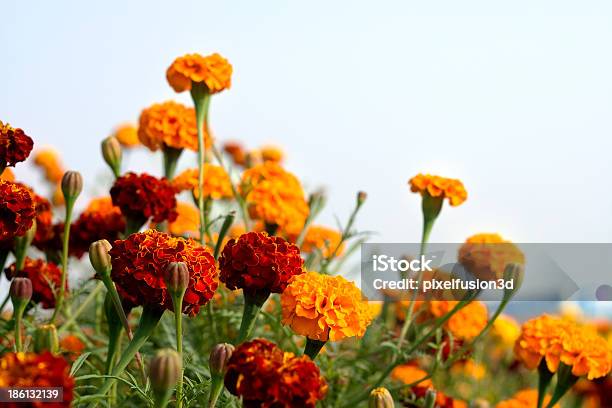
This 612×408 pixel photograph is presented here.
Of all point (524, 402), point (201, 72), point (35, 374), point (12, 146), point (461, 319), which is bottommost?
point (524, 402)

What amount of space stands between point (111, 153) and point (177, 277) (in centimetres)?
91

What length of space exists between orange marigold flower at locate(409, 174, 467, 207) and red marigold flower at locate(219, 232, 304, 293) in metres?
0.67

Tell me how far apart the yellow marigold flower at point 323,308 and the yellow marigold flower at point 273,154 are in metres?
2.01

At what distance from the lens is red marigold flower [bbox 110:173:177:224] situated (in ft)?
6.20

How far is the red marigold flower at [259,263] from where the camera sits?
139 cm

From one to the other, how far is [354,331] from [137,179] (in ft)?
2.39

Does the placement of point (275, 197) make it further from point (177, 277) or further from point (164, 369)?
point (164, 369)

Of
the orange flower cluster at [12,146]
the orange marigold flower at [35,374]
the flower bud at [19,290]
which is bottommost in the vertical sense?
the orange marigold flower at [35,374]

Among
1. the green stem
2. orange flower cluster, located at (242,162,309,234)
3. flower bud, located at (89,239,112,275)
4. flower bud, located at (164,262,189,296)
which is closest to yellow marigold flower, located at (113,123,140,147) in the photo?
orange flower cluster, located at (242,162,309,234)

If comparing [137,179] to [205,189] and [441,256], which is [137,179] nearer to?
[205,189]

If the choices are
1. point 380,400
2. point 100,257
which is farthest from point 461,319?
point 100,257

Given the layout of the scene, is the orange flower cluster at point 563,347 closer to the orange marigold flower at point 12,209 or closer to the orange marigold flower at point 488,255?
the orange marigold flower at point 488,255

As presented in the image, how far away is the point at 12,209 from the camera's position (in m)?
1.40

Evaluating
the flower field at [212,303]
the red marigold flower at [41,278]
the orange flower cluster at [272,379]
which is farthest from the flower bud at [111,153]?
the orange flower cluster at [272,379]
